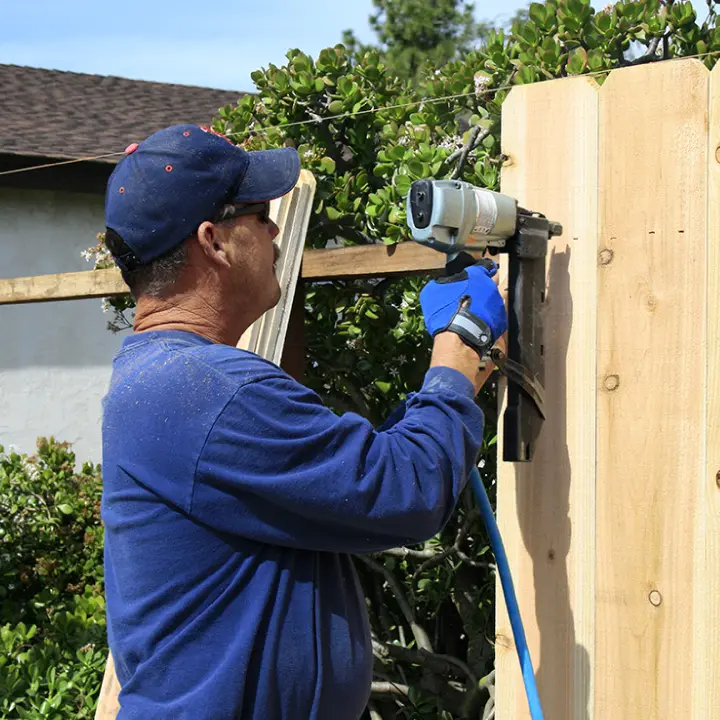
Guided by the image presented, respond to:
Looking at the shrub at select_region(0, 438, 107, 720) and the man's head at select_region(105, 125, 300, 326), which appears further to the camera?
the shrub at select_region(0, 438, 107, 720)

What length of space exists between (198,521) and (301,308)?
5.11 feet

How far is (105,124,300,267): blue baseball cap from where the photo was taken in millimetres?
1877

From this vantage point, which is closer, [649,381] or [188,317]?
[188,317]

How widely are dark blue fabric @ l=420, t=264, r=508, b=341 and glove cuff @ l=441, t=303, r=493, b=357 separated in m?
0.01

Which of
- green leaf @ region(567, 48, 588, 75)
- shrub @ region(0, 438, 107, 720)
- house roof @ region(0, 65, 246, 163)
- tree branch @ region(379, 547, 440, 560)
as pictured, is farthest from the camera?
house roof @ region(0, 65, 246, 163)

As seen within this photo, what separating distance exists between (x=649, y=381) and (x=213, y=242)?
3.08 ft

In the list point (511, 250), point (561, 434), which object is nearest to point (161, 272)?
point (511, 250)

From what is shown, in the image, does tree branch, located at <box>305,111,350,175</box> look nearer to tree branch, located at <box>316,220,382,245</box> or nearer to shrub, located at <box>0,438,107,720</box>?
tree branch, located at <box>316,220,382,245</box>

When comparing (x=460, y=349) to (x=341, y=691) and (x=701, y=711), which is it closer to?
(x=341, y=691)

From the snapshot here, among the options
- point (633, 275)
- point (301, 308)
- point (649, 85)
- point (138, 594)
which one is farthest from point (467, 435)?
point (301, 308)

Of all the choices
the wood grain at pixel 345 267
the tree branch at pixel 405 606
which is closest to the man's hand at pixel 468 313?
the wood grain at pixel 345 267

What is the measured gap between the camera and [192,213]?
1.88m

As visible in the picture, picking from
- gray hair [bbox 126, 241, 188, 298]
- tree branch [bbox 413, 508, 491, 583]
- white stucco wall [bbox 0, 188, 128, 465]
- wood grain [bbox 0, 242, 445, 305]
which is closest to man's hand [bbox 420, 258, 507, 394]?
gray hair [bbox 126, 241, 188, 298]

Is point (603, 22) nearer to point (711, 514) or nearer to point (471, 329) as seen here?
point (471, 329)
